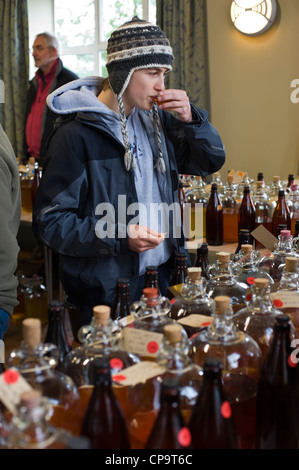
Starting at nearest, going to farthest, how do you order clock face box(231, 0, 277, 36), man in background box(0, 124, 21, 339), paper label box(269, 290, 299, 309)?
paper label box(269, 290, 299, 309) → man in background box(0, 124, 21, 339) → clock face box(231, 0, 277, 36)

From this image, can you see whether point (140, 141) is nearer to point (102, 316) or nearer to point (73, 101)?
point (73, 101)

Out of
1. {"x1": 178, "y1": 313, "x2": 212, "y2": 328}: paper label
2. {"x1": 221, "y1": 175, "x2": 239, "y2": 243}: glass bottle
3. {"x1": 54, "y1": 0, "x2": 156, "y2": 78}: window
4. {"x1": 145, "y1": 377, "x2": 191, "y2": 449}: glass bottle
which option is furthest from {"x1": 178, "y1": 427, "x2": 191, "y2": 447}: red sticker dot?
{"x1": 54, "y1": 0, "x2": 156, "y2": 78}: window

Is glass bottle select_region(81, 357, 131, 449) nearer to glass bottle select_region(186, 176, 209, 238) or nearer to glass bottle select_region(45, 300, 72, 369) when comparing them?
glass bottle select_region(45, 300, 72, 369)

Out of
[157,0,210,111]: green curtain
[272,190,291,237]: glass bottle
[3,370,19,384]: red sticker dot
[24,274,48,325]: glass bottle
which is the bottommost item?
[24,274,48,325]: glass bottle

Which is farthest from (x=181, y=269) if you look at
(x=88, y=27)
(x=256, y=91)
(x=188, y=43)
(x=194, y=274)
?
(x=88, y=27)

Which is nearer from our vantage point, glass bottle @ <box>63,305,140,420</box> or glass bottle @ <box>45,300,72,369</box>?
glass bottle @ <box>63,305,140,420</box>

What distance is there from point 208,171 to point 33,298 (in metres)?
2.00

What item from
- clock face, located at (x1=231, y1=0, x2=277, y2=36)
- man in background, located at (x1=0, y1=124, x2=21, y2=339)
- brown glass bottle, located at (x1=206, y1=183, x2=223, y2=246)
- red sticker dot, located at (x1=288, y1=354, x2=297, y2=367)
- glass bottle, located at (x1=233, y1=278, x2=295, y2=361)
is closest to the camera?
red sticker dot, located at (x1=288, y1=354, x2=297, y2=367)

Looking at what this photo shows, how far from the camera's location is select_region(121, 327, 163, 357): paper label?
3.28 ft

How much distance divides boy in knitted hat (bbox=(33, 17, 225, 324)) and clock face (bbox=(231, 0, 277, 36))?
2976mm

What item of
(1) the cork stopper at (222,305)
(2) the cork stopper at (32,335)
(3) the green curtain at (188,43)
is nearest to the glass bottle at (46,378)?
(2) the cork stopper at (32,335)

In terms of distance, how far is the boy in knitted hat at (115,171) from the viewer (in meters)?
1.95

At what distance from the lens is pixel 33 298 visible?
12.7 feet

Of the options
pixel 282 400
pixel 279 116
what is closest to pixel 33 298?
pixel 279 116
